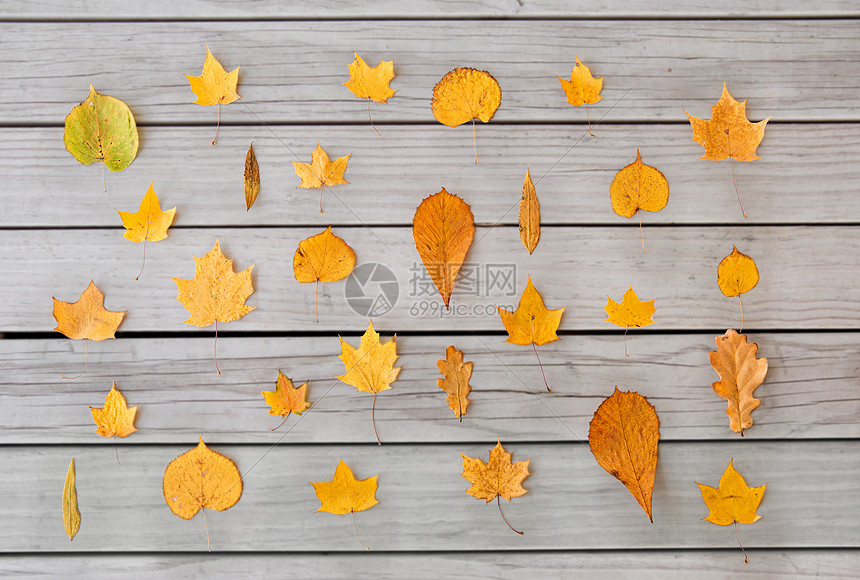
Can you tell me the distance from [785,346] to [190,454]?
0.85 meters

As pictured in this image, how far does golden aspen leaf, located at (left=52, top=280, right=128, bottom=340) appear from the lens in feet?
2.38

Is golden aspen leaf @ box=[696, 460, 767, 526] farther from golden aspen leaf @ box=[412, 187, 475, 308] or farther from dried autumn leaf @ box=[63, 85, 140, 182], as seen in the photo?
dried autumn leaf @ box=[63, 85, 140, 182]

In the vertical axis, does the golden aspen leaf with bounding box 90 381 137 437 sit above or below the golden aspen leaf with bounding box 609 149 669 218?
below

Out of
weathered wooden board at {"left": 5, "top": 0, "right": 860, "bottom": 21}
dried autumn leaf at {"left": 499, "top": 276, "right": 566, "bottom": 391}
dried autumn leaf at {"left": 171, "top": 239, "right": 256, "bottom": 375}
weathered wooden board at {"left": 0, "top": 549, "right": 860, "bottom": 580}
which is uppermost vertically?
weathered wooden board at {"left": 5, "top": 0, "right": 860, "bottom": 21}

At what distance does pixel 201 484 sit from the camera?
2.35 ft

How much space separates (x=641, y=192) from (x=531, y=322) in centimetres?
24

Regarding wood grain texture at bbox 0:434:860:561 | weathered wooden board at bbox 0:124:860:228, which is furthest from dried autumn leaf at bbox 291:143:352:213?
wood grain texture at bbox 0:434:860:561

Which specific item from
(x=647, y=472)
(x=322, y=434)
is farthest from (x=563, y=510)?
(x=322, y=434)

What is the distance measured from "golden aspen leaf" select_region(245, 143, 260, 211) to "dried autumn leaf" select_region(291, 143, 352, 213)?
58mm

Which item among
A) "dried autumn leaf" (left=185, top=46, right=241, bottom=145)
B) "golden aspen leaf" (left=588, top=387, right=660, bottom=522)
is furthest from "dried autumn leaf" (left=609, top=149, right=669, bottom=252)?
"dried autumn leaf" (left=185, top=46, right=241, bottom=145)

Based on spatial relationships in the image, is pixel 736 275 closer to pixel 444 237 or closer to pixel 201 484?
pixel 444 237

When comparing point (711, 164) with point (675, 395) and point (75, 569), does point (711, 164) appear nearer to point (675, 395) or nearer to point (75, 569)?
A: point (675, 395)

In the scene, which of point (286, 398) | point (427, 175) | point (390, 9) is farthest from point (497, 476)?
point (390, 9)

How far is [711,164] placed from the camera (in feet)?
2.43
